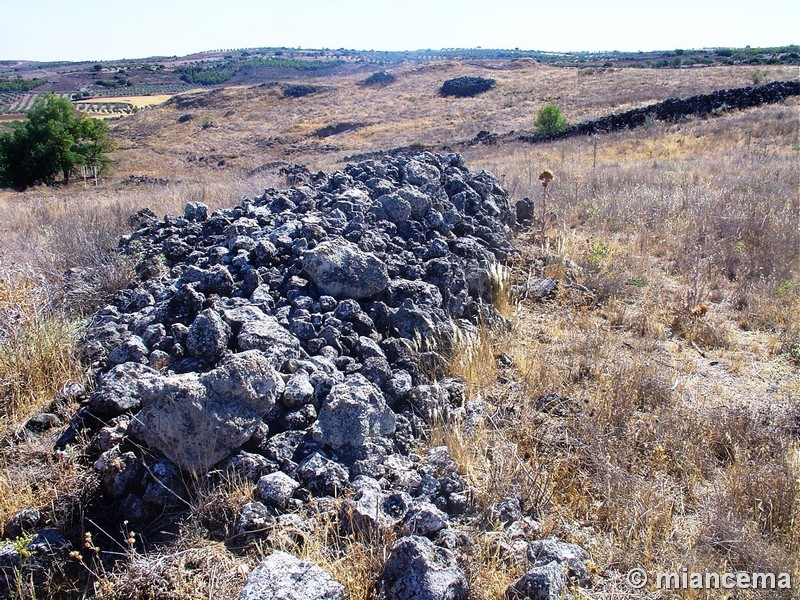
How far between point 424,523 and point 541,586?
55 centimetres

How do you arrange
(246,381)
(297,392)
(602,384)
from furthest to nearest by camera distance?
(602,384) → (297,392) → (246,381)

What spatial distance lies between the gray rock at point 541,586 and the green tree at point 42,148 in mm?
29167

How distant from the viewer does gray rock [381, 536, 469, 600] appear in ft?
6.80

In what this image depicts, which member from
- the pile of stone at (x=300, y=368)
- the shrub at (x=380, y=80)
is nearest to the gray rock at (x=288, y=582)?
the pile of stone at (x=300, y=368)

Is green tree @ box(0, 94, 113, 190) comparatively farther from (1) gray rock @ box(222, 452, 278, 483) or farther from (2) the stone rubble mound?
(1) gray rock @ box(222, 452, 278, 483)

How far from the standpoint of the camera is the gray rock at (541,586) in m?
2.09

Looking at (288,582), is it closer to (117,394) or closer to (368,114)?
(117,394)

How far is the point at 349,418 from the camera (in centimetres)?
294

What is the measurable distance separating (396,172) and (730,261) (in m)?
3.89

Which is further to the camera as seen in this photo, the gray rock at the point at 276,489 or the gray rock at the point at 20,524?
the gray rock at the point at 276,489

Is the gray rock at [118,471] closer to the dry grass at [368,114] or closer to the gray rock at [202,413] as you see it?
the gray rock at [202,413]

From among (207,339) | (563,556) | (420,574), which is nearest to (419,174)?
(207,339)

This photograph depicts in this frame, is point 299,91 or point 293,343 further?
point 299,91
